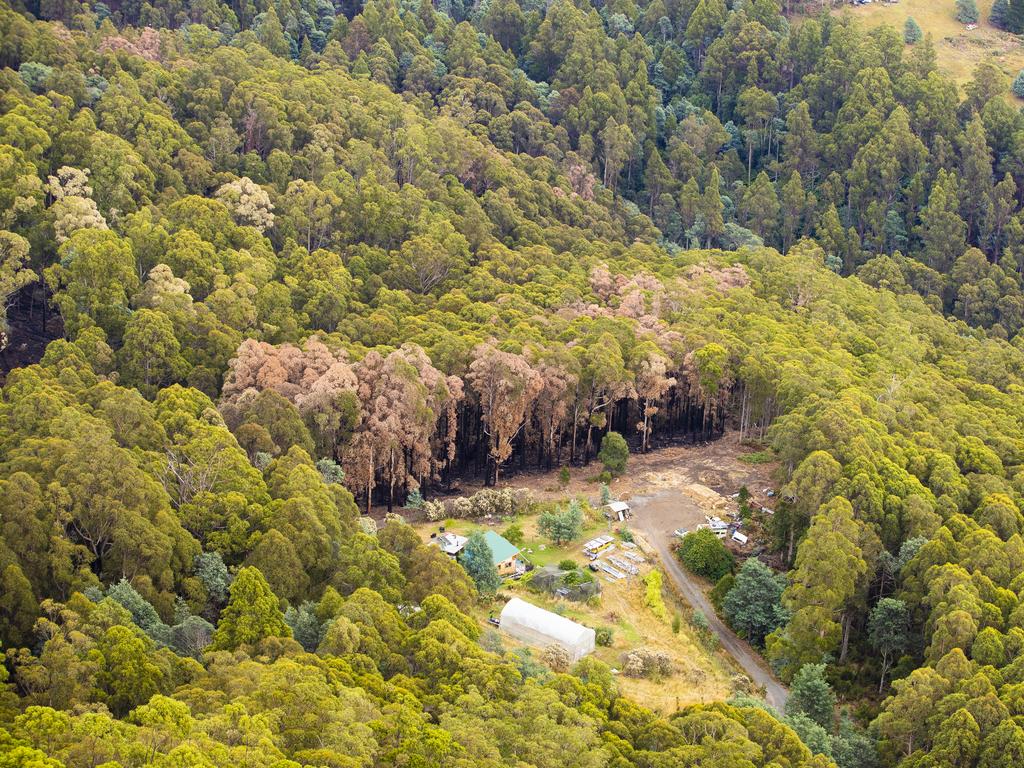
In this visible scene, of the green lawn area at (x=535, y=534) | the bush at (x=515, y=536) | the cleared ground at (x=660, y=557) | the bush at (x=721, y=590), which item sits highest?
the bush at (x=515, y=536)

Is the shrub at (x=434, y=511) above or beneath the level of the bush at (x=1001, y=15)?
beneath

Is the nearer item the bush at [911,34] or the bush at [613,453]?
the bush at [613,453]

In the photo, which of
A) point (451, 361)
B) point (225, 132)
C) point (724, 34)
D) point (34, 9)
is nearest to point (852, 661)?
point (451, 361)

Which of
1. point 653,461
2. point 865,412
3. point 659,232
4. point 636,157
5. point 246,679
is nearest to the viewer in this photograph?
point 246,679

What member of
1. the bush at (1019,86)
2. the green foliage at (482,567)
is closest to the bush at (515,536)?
the green foliage at (482,567)

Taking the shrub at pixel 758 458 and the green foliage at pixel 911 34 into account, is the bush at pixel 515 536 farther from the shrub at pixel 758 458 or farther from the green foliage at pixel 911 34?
the green foliage at pixel 911 34

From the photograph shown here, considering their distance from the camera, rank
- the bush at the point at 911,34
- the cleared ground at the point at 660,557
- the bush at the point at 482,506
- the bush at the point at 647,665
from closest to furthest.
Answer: the bush at the point at 647,665, the cleared ground at the point at 660,557, the bush at the point at 482,506, the bush at the point at 911,34

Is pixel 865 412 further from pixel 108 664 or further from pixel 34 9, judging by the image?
pixel 34 9

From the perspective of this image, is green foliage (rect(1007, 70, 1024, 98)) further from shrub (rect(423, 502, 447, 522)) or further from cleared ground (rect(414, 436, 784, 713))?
shrub (rect(423, 502, 447, 522))
